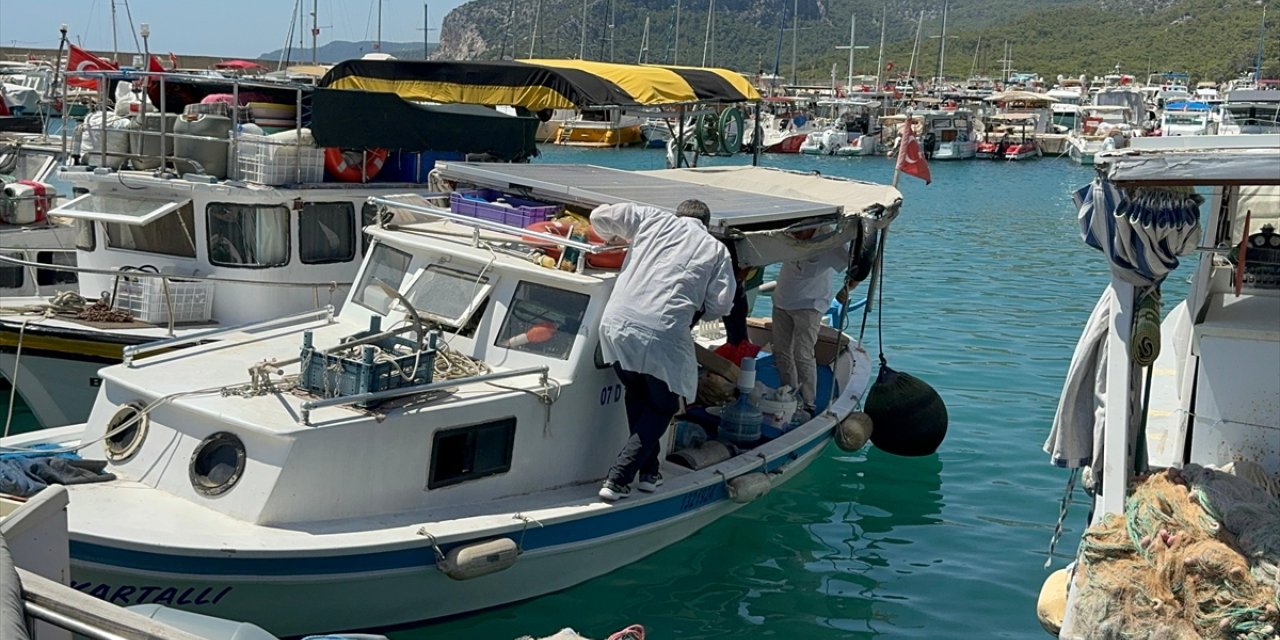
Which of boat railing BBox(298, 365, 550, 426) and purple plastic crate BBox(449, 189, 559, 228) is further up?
purple plastic crate BBox(449, 189, 559, 228)

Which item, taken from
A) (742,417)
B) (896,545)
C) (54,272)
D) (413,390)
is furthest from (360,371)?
(54,272)

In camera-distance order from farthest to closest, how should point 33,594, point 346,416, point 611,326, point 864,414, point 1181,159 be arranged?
point 864,414
point 611,326
point 346,416
point 1181,159
point 33,594

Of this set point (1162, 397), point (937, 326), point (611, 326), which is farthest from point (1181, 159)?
point (937, 326)

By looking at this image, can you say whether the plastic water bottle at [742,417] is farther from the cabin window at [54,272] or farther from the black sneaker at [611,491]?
the cabin window at [54,272]

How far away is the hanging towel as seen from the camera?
22.7 ft

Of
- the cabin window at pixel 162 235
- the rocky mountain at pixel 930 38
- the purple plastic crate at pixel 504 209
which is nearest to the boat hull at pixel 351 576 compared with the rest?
the purple plastic crate at pixel 504 209

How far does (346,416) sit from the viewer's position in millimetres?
7961

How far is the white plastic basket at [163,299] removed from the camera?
12633mm

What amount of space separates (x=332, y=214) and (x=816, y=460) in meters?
5.26

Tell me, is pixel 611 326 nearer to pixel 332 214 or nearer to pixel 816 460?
pixel 816 460

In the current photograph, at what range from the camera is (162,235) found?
1322 centimetres

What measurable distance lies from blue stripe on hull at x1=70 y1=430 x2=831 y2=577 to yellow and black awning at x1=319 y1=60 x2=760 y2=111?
7552 mm

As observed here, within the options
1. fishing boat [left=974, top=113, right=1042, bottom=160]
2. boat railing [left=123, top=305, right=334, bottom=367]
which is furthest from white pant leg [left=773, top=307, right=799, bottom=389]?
fishing boat [left=974, top=113, right=1042, bottom=160]

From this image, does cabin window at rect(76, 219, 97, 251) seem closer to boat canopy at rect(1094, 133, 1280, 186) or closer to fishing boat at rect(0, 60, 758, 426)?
fishing boat at rect(0, 60, 758, 426)
